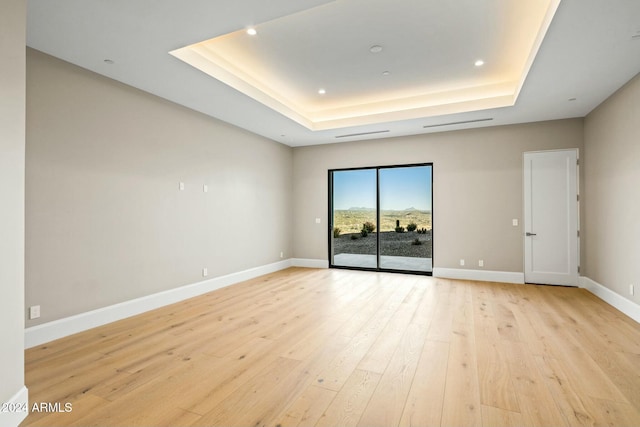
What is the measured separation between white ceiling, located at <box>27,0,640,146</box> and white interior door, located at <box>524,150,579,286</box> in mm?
824

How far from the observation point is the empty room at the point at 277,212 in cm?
209

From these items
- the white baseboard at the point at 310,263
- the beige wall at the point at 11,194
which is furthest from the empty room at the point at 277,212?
the white baseboard at the point at 310,263

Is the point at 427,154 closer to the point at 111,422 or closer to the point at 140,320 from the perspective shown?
the point at 140,320

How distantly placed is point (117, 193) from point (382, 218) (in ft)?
16.4

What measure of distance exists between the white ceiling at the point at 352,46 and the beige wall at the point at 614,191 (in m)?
0.29

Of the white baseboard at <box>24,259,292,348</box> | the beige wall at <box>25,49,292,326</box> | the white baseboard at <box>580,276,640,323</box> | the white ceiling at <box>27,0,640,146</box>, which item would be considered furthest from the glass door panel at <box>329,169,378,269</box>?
the white baseboard at <box>580,276,640,323</box>

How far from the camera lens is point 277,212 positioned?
22.7ft

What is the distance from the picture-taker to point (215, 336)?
3189 millimetres

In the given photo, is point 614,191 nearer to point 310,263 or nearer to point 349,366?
point 349,366

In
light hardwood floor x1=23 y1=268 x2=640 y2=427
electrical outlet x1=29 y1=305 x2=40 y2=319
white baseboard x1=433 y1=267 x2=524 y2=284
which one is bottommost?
light hardwood floor x1=23 y1=268 x2=640 y2=427

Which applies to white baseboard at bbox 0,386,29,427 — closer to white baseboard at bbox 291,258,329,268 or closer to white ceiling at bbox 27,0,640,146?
white ceiling at bbox 27,0,640,146

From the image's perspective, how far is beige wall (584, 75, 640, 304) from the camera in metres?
3.69

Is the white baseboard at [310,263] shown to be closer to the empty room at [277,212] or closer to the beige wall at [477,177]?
the empty room at [277,212]

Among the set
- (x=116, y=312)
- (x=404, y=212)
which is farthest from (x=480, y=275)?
(x=116, y=312)
